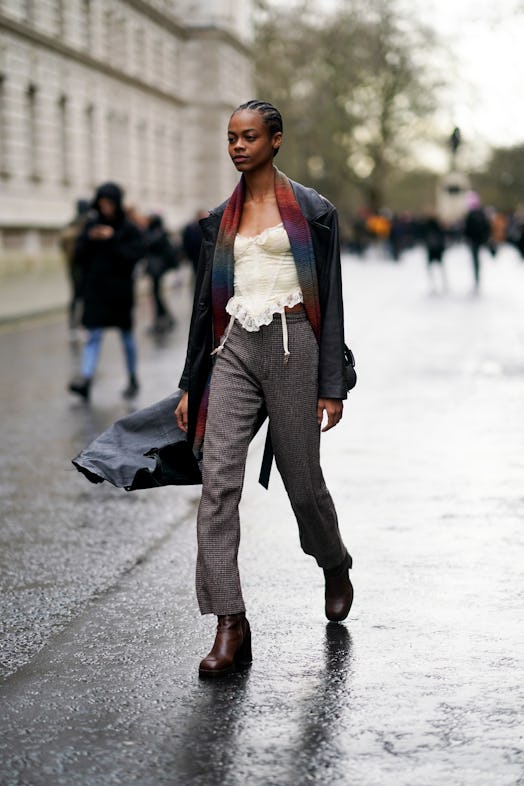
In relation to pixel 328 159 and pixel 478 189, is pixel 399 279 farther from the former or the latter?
pixel 478 189

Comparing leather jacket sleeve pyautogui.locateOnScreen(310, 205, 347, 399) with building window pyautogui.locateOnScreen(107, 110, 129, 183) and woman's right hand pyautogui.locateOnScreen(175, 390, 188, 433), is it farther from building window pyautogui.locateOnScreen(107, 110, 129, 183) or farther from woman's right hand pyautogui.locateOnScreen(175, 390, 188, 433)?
building window pyautogui.locateOnScreen(107, 110, 129, 183)

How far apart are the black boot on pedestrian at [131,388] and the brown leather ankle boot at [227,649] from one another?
766 centimetres

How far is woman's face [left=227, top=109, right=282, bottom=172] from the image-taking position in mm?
4359

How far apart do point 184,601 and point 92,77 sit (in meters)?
40.8

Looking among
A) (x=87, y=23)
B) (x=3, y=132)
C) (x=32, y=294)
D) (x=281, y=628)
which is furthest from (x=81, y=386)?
(x=87, y=23)

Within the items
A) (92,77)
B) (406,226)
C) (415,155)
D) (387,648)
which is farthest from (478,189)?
(387,648)

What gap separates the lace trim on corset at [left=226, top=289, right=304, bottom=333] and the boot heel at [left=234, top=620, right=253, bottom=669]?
0.95 m

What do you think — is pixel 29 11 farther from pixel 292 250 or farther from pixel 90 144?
pixel 292 250

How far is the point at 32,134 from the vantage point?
38.8 metres

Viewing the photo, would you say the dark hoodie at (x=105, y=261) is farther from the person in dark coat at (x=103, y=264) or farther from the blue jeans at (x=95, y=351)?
the blue jeans at (x=95, y=351)

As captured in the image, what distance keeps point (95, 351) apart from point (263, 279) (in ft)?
25.3

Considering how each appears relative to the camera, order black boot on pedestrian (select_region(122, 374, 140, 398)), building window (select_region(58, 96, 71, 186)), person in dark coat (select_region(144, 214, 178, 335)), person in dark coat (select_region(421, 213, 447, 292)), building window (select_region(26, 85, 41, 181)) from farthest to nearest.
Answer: building window (select_region(58, 96, 71, 186)) → building window (select_region(26, 85, 41, 181)) → person in dark coat (select_region(421, 213, 447, 292)) → person in dark coat (select_region(144, 214, 178, 335)) → black boot on pedestrian (select_region(122, 374, 140, 398))

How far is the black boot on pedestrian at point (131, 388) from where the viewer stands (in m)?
12.1

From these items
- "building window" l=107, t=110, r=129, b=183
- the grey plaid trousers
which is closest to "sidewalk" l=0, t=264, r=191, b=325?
"building window" l=107, t=110, r=129, b=183
